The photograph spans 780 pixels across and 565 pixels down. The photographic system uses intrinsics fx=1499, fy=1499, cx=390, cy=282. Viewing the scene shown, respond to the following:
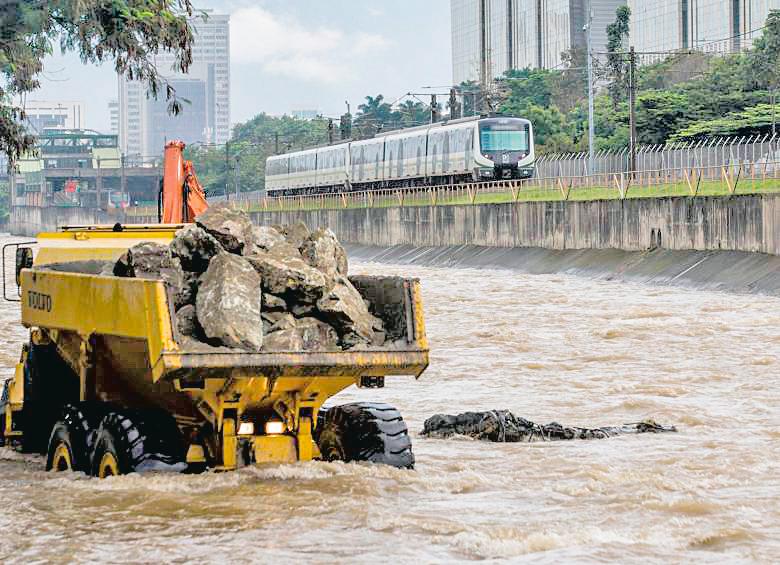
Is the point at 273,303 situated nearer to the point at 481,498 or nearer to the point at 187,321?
the point at 187,321

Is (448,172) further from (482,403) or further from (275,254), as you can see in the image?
(275,254)

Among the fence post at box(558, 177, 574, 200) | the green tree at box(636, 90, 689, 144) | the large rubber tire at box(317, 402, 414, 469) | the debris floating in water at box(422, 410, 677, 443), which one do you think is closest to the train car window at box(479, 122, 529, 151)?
the fence post at box(558, 177, 574, 200)

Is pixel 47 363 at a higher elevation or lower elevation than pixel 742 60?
lower

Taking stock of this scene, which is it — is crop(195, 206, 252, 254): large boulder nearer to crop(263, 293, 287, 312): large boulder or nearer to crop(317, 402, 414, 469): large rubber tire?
crop(263, 293, 287, 312): large boulder

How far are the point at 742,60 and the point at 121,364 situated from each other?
82.5 meters

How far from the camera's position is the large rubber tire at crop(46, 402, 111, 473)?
10.1 meters

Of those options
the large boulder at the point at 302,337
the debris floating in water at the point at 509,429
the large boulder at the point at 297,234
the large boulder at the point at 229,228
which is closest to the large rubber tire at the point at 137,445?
the large boulder at the point at 302,337

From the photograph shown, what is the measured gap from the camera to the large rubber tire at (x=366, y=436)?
1026cm

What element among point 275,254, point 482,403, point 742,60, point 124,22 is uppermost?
point 742,60

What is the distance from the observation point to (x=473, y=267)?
52.4 meters

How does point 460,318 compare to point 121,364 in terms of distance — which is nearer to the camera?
point 121,364

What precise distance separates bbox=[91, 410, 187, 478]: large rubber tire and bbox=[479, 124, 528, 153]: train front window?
50.2 m

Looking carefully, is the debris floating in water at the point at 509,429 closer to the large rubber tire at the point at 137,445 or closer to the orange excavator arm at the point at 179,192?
the large rubber tire at the point at 137,445

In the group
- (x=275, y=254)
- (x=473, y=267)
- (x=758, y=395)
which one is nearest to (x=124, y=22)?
(x=758, y=395)
